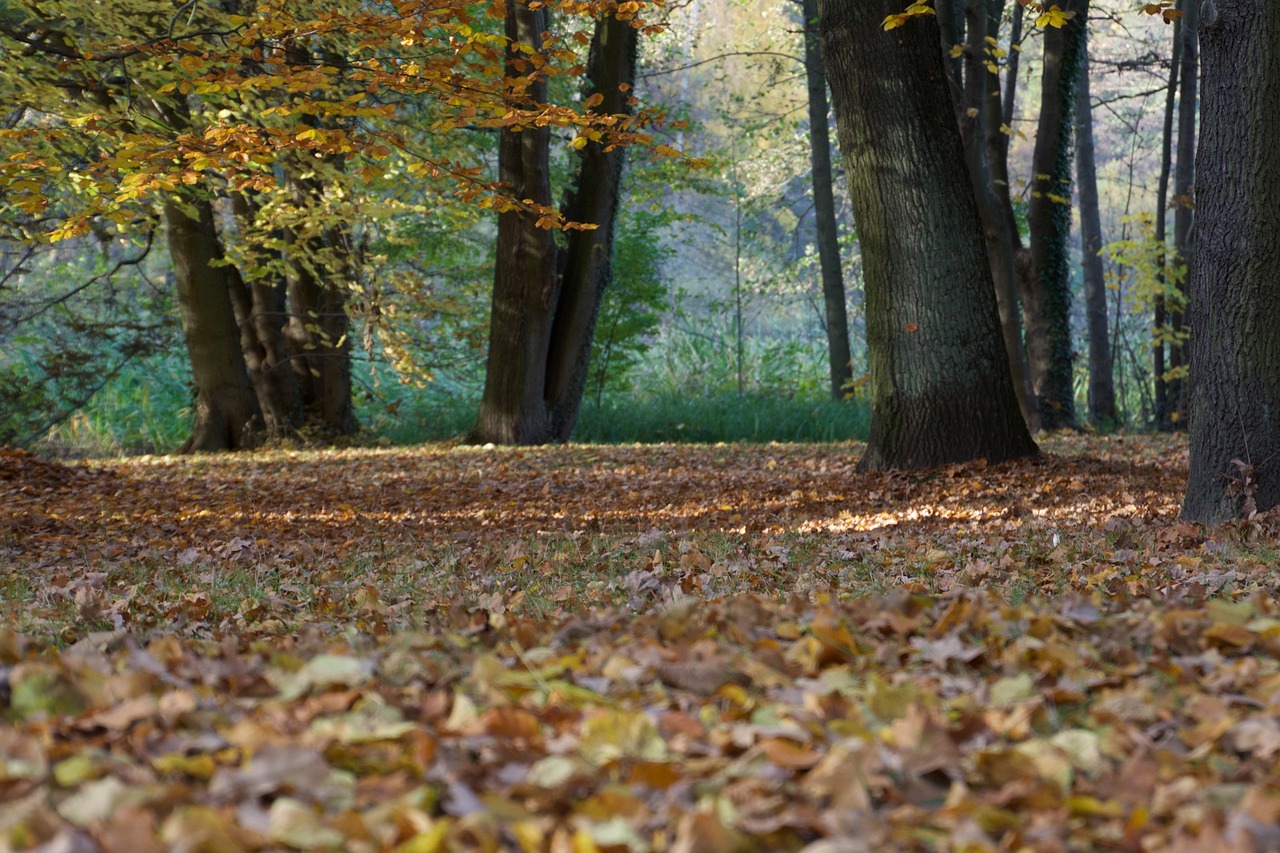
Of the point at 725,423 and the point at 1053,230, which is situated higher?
the point at 1053,230

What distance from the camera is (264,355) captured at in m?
13.8

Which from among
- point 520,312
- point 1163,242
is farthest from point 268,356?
point 1163,242

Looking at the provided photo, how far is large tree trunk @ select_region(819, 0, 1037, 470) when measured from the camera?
8.15 meters

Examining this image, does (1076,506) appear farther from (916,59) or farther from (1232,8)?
(916,59)

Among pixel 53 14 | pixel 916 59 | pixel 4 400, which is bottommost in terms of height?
pixel 4 400

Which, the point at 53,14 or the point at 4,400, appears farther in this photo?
the point at 4,400

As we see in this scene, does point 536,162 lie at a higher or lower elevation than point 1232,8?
higher

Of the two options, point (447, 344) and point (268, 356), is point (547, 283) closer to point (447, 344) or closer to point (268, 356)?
point (268, 356)

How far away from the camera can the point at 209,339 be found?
1346cm

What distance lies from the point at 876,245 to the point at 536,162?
4732 millimetres

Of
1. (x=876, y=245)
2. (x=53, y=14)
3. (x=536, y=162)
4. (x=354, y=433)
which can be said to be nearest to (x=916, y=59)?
(x=876, y=245)

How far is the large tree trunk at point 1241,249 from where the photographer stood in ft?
18.1

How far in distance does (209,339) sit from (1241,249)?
1088cm

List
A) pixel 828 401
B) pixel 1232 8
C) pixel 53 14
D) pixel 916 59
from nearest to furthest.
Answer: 1. pixel 1232 8
2. pixel 916 59
3. pixel 53 14
4. pixel 828 401
